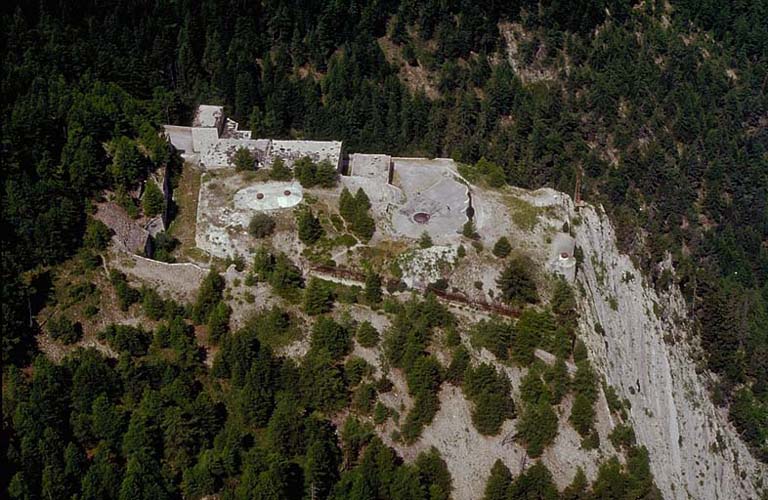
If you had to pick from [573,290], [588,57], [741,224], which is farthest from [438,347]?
[588,57]

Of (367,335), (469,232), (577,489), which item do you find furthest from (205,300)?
(577,489)

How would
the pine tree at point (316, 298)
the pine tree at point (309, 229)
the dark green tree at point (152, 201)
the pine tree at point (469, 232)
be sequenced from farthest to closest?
the pine tree at point (469, 232)
the dark green tree at point (152, 201)
the pine tree at point (309, 229)
the pine tree at point (316, 298)

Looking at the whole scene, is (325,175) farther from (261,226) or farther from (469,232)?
(469,232)

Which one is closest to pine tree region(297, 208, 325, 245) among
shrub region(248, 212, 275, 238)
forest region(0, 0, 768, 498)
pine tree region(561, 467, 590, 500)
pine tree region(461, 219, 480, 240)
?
shrub region(248, 212, 275, 238)

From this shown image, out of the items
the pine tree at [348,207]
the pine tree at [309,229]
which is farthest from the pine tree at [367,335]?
the pine tree at [348,207]

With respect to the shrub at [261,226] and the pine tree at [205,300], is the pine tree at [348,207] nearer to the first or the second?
the shrub at [261,226]

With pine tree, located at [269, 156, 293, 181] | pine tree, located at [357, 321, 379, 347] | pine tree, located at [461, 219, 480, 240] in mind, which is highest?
pine tree, located at [461, 219, 480, 240]

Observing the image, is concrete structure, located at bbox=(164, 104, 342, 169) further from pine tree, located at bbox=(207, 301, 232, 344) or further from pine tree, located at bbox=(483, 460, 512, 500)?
pine tree, located at bbox=(483, 460, 512, 500)
